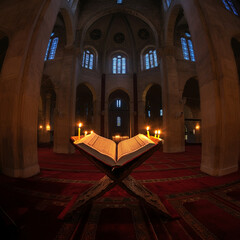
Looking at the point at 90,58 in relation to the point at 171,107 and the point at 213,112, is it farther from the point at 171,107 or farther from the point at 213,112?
the point at 213,112

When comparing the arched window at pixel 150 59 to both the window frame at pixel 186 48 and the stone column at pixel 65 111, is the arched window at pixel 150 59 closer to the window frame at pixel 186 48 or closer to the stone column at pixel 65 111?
the window frame at pixel 186 48

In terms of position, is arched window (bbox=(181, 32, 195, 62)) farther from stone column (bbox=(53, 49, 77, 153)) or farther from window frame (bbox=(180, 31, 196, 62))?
stone column (bbox=(53, 49, 77, 153))

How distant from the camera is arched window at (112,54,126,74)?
13805 millimetres

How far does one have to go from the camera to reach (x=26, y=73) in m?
3.23

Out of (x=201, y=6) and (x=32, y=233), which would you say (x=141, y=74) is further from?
(x=32, y=233)

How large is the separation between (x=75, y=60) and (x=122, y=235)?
9.96 meters

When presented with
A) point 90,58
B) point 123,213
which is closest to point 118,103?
point 90,58

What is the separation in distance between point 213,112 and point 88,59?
1344 cm

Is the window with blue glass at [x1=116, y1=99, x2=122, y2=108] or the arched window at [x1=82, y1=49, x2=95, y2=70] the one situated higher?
the arched window at [x1=82, y1=49, x2=95, y2=70]

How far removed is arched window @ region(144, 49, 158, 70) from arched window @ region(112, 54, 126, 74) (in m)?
2.68

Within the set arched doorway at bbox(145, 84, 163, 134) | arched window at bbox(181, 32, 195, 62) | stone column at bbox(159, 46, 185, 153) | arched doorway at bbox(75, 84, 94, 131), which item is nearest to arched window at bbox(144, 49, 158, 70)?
arched window at bbox(181, 32, 195, 62)

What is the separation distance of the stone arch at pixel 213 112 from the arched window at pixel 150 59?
929 centimetres

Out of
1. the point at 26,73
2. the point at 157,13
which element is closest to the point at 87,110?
the point at 157,13

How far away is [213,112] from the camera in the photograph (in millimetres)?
3297
